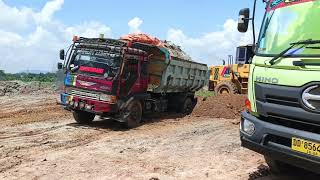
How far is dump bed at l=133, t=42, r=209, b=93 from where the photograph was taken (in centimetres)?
1533

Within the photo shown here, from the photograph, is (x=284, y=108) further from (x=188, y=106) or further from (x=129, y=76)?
(x=188, y=106)

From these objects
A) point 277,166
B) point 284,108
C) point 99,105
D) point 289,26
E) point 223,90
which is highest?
point 289,26

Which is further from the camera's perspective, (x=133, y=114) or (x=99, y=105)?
(x=133, y=114)

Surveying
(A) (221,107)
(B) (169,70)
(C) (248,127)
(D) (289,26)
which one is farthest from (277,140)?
(A) (221,107)

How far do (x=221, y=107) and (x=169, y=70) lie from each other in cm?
303

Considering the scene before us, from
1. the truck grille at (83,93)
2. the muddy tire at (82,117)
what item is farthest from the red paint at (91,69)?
the muddy tire at (82,117)

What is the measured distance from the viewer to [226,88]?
2334 centimetres

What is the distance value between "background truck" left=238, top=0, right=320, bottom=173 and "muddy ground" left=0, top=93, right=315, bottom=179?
1784 millimetres

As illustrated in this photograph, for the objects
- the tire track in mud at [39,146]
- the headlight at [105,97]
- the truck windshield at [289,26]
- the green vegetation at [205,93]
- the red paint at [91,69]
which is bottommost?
the tire track in mud at [39,146]

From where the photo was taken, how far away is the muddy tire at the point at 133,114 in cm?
1350

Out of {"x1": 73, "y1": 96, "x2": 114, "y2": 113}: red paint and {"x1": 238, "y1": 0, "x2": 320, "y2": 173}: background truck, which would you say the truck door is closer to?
{"x1": 73, "y1": 96, "x2": 114, "y2": 113}: red paint

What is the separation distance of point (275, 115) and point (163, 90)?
33.2ft

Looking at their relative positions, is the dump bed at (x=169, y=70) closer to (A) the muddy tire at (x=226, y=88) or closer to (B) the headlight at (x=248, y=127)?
(A) the muddy tire at (x=226, y=88)

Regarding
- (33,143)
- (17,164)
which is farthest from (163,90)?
(17,164)
